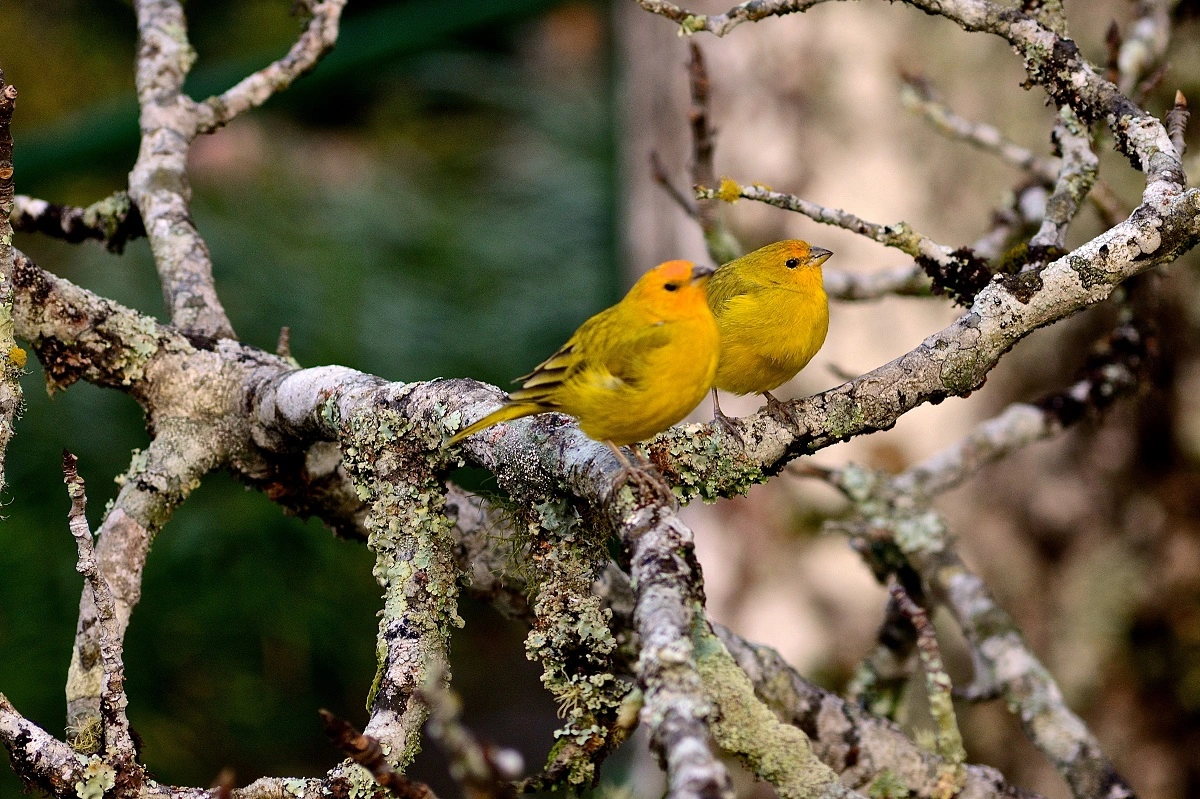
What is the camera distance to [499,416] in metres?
1.67

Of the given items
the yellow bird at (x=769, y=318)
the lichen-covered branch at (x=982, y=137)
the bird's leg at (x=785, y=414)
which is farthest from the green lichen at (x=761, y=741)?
the lichen-covered branch at (x=982, y=137)

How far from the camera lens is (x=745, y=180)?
4.06 m

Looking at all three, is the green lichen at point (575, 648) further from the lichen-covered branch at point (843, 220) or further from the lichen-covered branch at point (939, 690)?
the lichen-covered branch at point (843, 220)

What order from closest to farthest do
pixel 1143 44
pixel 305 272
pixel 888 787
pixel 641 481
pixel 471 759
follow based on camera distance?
1. pixel 471 759
2. pixel 641 481
3. pixel 888 787
4. pixel 1143 44
5. pixel 305 272

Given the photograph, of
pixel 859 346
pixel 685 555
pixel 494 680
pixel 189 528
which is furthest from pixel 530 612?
pixel 494 680

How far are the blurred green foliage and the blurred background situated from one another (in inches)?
0.8

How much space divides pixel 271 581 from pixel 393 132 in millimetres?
3951

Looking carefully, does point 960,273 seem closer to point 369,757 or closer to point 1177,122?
point 1177,122

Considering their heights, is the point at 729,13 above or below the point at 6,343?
above

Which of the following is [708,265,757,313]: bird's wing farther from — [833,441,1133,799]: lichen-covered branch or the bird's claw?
the bird's claw

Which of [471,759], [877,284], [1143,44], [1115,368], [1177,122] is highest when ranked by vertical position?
[1143,44]

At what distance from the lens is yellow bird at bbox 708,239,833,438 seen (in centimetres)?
250

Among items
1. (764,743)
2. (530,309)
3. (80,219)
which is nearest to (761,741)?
(764,743)

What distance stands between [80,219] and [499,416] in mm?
1281
